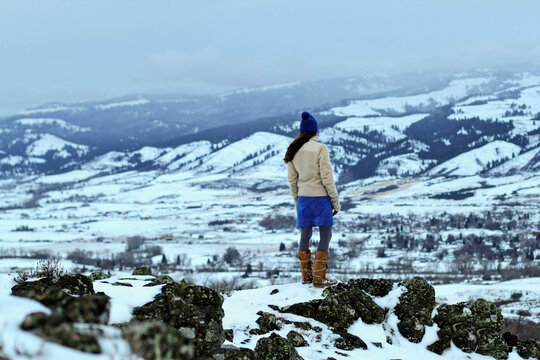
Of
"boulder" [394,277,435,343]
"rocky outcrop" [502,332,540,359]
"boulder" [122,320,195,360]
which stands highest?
"boulder" [122,320,195,360]

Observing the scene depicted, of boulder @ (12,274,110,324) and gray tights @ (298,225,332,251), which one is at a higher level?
boulder @ (12,274,110,324)

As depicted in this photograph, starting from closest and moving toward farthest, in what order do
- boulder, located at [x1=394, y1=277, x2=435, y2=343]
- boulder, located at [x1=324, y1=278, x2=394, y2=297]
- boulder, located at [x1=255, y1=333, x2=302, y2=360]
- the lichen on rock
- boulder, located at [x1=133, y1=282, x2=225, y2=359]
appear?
boulder, located at [x1=133, y1=282, x2=225, y2=359] < the lichen on rock < boulder, located at [x1=255, y1=333, x2=302, y2=360] < boulder, located at [x1=394, y1=277, x2=435, y2=343] < boulder, located at [x1=324, y1=278, x2=394, y2=297]

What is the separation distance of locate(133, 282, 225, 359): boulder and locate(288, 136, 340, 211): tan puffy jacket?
3347 millimetres

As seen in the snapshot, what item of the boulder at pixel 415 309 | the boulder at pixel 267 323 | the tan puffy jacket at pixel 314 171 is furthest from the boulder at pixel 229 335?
the boulder at pixel 415 309

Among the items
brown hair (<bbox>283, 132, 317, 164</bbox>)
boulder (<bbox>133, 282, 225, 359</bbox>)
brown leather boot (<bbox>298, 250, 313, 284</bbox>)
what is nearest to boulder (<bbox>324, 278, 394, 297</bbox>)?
brown leather boot (<bbox>298, 250, 313, 284</bbox>)

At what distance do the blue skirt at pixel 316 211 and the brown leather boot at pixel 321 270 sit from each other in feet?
2.63

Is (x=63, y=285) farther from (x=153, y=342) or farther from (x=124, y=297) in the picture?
(x=153, y=342)

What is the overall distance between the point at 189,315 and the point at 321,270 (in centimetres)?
443

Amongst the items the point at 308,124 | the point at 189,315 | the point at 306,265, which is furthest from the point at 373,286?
the point at 189,315

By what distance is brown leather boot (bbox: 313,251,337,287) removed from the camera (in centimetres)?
1030

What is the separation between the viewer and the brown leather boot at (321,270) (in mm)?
10297

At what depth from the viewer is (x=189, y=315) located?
6680 millimetres

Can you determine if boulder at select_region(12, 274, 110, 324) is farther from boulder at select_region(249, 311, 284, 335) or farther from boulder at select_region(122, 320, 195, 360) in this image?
boulder at select_region(249, 311, 284, 335)

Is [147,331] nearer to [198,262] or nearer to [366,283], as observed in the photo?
[366,283]
